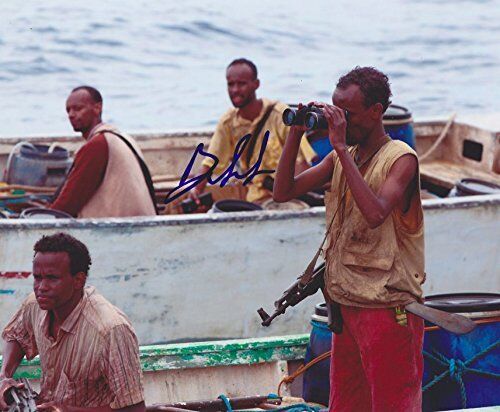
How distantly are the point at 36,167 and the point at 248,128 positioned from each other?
1.76 metres

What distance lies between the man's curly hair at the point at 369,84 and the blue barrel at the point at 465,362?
1403mm

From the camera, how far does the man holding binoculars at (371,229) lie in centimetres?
433

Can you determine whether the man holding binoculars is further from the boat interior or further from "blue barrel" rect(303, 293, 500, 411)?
the boat interior

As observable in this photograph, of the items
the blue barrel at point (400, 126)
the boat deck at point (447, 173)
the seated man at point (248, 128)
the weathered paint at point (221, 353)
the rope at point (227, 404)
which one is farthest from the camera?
the boat deck at point (447, 173)

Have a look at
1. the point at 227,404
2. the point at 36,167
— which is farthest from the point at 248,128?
the point at 227,404

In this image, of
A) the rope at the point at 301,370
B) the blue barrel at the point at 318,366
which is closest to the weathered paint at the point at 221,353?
the rope at the point at 301,370

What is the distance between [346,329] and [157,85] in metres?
19.9

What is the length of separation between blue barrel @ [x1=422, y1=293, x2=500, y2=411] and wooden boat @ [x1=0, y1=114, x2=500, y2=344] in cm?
246

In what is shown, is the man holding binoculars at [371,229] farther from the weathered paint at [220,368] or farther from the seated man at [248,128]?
the seated man at [248,128]

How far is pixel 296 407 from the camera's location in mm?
5496

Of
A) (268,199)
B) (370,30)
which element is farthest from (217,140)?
(370,30)

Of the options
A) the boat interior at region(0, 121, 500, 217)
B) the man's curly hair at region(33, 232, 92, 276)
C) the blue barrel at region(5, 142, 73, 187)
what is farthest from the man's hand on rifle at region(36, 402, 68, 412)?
the blue barrel at region(5, 142, 73, 187)

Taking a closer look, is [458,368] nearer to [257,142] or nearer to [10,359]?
[10,359]

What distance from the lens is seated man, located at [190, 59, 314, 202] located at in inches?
316
